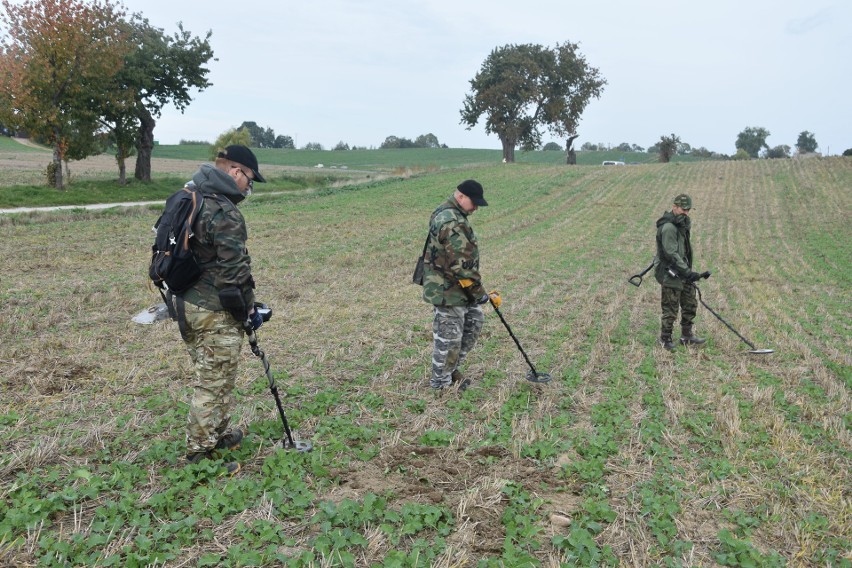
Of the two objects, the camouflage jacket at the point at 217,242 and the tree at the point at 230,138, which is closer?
the camouflage jacket at the point at 217,242

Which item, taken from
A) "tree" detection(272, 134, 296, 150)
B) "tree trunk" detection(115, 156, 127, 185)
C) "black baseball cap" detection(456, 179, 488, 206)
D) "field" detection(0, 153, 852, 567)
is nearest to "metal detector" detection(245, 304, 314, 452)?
"field" detection(0, 153, 852, 567)

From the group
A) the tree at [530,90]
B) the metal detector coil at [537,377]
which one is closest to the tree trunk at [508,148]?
the tree at [530,90]

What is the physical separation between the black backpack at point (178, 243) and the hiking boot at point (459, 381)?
127 inches

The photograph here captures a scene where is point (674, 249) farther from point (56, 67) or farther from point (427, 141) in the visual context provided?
point (427, 141)

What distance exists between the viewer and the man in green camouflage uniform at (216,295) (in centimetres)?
433

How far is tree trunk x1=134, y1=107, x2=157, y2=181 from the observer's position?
33672mm

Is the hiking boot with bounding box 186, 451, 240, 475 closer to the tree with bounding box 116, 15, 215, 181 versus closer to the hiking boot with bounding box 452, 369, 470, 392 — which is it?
the hiking boot with bounding box 452, 369, 470, 392

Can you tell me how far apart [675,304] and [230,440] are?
6.58 m

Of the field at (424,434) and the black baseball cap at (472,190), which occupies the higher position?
the black baseball cap at (472,190)

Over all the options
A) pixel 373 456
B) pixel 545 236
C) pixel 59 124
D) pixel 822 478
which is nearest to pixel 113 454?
pixel 373 456

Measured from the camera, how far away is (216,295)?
4.45 metres

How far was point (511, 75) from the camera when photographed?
181 feet

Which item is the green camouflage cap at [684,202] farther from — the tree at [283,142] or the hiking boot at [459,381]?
the tree at [283,142]

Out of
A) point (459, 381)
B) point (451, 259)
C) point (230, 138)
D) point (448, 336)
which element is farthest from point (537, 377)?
point (230, 138)
